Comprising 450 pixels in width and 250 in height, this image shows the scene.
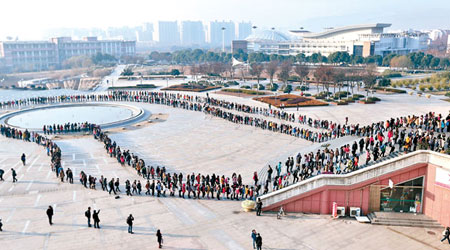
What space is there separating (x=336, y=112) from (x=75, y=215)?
1196 inches

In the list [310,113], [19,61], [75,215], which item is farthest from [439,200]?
[19,61]

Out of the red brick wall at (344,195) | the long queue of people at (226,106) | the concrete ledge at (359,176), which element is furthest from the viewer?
the long queue of people at (226,106)

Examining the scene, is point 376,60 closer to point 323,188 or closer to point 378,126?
point 378,126

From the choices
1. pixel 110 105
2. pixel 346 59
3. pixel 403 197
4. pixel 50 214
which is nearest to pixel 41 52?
pixel 110 105

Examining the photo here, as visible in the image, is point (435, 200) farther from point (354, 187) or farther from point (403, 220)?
point (354, 187)

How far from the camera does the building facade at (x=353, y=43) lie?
110331 mm

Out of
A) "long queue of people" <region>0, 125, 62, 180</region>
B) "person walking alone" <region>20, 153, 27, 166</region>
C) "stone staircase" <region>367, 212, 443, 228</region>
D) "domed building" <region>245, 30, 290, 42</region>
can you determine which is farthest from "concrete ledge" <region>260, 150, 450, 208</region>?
"domed building" <region>245, 30, 290, 42</region>

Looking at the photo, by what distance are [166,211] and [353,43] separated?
10470cm

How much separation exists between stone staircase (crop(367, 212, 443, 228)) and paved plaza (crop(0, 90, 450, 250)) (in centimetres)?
37

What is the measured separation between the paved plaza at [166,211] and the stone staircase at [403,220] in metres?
0.37

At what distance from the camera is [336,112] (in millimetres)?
40531

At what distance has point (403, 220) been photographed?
16.5 meters

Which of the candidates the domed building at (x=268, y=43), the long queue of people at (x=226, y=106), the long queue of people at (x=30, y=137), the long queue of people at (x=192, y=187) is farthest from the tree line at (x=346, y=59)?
the long queue of people at (x=30, y=137)

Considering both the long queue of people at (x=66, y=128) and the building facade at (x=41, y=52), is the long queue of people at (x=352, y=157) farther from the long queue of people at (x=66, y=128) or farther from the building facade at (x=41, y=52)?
the building facade at (x=41, y=52)
